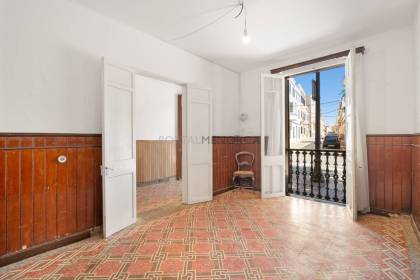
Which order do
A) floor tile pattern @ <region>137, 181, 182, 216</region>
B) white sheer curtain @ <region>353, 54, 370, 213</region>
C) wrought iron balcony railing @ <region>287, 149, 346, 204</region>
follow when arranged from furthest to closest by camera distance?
1. wrought iron balcony railing @ <region>287, 149, 346, 204</region>
2. floor tile pattern @ <region>137, 181, 182, 216</region>
3. white sheer curtain @ <region>353, 54, 370, 213</region>

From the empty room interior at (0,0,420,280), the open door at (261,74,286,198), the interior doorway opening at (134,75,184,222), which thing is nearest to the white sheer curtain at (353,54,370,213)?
the empty room interior at (0,0,420,280)

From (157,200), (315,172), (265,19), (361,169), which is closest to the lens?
(265,19)

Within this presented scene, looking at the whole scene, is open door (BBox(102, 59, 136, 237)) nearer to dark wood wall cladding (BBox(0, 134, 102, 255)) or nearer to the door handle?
the door handle

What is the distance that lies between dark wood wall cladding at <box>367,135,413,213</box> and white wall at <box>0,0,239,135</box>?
4.15 m

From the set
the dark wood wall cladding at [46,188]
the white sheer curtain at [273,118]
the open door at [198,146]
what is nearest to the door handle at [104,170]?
the dark wood wall cladding at [46,188]

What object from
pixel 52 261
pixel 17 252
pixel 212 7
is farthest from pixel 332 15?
pixel 17 252

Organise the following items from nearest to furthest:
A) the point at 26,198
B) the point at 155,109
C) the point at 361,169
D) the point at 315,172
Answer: the point at 26,198 < the point at 361,169 < the point at 315,172 < the point at 155,109

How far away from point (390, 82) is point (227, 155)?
344cm

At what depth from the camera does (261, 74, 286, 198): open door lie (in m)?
4.75

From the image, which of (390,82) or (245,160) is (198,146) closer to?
(245,160)

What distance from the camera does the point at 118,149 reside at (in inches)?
121

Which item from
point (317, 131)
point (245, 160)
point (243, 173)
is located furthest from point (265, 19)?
point (245, 160)

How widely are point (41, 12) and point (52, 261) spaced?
9.13 ft

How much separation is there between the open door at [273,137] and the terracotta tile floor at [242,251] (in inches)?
47.0
